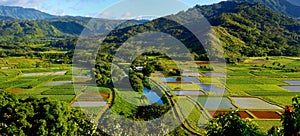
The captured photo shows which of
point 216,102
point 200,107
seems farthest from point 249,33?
point 200,107

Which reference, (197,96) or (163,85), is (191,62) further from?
(197,96)

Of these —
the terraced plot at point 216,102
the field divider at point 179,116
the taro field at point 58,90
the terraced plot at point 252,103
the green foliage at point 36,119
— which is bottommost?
the taro field at point 58,90

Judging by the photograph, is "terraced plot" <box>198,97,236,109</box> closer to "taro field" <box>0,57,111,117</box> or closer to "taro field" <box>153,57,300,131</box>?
"taro field" <box>153,57,300,131</box>

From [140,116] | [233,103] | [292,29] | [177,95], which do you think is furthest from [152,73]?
[292,29]

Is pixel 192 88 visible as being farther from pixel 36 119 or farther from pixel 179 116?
pixel 36 119

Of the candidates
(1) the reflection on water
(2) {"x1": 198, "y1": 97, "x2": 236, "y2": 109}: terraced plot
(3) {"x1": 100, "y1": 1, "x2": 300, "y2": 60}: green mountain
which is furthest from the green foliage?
(3) {"x1": 100, "y1": 1, "x2": 300, "y2": 60}: green mountain

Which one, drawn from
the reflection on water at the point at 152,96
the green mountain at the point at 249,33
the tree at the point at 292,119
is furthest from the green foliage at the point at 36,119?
the green mountain at the point at 249,33

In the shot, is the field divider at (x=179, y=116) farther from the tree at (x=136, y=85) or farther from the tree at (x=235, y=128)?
the tree at (x=235, y=128)

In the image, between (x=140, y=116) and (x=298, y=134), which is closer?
(x=298, y=134)

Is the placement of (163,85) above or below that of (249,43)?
below
